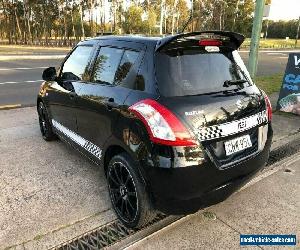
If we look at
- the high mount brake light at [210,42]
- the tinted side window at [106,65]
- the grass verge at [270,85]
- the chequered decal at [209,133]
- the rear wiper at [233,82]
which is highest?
the high mount brake light at [210,42]

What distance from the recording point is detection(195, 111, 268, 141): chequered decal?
2588mm

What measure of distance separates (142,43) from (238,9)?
57102mm

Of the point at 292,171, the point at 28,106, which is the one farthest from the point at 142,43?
the point at 28,106

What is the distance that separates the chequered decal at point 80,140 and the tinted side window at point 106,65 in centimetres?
72

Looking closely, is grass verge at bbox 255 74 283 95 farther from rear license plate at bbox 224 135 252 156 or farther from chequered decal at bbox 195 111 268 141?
rear license plate at bbox 224 135 252 156

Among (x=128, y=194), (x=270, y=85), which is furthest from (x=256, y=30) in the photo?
(x=270, y=85)

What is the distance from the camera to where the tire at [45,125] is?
503 centimetres

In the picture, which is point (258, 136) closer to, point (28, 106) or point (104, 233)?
point (104, 233)

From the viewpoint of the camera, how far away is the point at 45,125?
5.12m

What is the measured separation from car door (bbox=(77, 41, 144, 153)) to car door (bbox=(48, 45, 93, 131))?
8.5 inches

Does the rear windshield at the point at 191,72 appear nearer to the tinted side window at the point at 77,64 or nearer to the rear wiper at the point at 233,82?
the rear wiper at the point at 233,82

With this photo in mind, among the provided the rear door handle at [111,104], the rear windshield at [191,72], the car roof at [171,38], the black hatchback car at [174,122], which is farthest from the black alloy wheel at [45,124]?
the rear windshield at [191,72]

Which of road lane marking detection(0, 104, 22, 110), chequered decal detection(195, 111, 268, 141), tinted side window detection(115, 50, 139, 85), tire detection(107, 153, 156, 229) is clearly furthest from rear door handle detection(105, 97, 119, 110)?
road lane marking detection(0, 104, 22, 110)

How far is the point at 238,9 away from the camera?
54.7m
